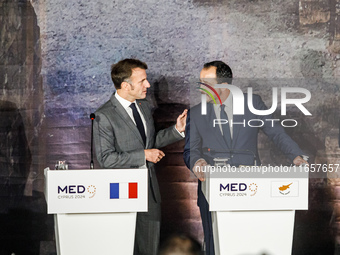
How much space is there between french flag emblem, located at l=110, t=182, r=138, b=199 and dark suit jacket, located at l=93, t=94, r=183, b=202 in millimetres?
402

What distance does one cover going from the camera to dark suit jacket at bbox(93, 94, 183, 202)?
3.71 metres

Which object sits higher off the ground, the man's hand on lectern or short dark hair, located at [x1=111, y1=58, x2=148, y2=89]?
short dark hair, located at [x1=111, y1=58, x2=148, y2=89]

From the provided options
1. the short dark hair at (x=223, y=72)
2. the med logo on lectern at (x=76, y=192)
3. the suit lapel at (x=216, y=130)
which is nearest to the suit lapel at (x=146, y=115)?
the suit lapel at (x=216, y=130)

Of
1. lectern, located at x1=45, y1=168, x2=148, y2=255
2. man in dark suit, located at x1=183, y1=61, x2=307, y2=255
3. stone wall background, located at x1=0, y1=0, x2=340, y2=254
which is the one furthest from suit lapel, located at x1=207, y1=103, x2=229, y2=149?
lectern, located at x1=45, y1=168, x2=148, y2=255

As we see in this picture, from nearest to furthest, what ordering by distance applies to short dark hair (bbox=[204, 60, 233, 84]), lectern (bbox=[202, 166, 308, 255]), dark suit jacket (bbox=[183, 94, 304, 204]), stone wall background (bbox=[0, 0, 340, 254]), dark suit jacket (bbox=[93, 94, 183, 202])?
lectern (bbox=[202, 166, 308, 255]) → dark suit jacket (bbox=[93, 94, 183, 202]) → dark suit jacket (bbox=[183, 94, 304, 204]) → short dark hair (bbox=[204, 60, 233, 84]) → stone wall background (bbox=[0, 0, 340, 254])

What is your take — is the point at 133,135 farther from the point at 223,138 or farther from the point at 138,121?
the point at 223,138

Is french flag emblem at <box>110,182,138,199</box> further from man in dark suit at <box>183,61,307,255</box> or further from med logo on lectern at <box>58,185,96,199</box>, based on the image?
man in dark suit at <box>183,61,307,255</box>

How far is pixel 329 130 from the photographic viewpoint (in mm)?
4375

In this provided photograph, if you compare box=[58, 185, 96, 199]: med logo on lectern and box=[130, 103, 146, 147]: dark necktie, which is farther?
box=[130, 103, 146, 147]: dark necktie

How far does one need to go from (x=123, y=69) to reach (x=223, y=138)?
0.95 metres

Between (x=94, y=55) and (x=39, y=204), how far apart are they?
1392mm

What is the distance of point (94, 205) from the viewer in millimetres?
3301

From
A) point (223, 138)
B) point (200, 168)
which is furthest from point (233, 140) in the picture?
point (200, 168)

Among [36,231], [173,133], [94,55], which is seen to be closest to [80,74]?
[94,55]
